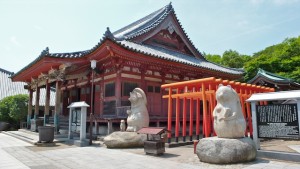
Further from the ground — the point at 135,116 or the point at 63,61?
the point at 63,61

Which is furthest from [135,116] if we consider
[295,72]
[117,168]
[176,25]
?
[295,72]

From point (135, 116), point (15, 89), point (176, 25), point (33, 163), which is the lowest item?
point (33, 163)

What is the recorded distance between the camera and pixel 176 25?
1862 cm

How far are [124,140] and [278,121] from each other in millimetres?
5971

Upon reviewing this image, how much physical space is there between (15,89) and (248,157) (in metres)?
35.1

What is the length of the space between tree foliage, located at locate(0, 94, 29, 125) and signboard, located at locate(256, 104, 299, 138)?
2212 centimetres

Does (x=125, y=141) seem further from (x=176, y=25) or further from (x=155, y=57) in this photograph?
(x=176, y=25)

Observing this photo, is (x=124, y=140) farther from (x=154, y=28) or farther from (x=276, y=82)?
(x=276, y=82)

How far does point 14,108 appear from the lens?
74.0 ft

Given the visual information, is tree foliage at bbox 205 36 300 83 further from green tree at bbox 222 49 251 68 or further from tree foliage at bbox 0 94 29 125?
tree foliage at bbox 0 94 29 125

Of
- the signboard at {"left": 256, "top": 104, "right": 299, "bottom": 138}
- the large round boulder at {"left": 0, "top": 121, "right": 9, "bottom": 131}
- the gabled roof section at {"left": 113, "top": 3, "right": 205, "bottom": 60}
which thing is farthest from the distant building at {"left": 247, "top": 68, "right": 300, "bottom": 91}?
the large round boulder at {"left": 0, "top": 121, "right": 9, "bottom": 131}

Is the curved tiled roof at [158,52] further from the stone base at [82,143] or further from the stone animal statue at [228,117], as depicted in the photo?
the stone animal statue at [228,117]

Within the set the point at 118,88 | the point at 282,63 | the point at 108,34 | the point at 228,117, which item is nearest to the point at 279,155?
the point at 228,117

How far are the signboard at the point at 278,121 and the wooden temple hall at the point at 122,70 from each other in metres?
6.29
